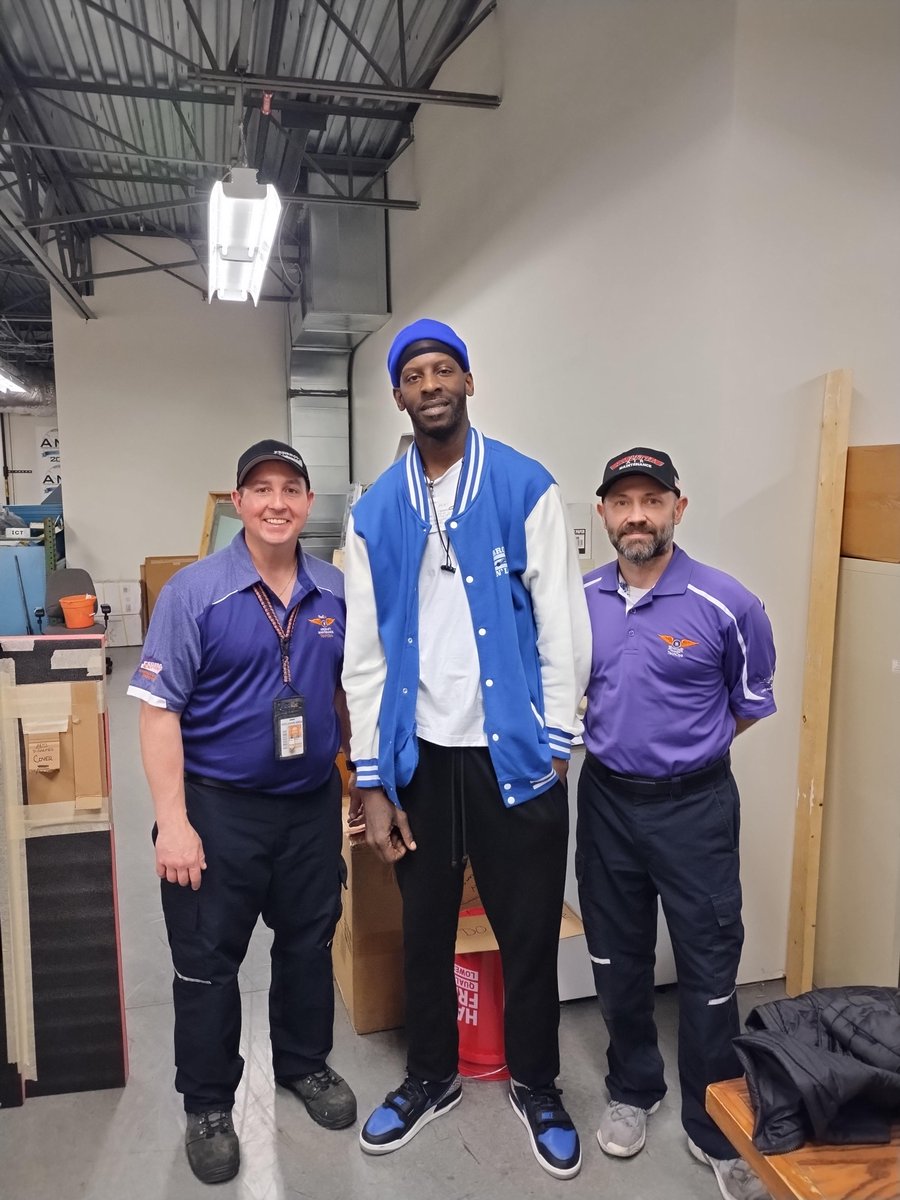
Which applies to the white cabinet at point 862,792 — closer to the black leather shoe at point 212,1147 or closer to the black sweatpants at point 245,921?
the black sweatpants at point 245,921

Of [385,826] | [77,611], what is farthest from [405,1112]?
[77,611]

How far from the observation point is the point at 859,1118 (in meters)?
1.07

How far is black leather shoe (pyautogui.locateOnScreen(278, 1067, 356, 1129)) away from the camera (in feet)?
6.31

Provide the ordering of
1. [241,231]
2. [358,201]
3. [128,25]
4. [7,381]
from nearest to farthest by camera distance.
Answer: [128,25] → [241,231] → [358,201] → [7,381]

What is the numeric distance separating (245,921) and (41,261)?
6374 mm

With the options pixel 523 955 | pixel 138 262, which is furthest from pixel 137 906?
pixel 138 262

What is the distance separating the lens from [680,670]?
1.73m

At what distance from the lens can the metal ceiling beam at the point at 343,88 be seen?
3691mm

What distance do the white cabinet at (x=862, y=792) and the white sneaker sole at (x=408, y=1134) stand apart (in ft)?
3.84

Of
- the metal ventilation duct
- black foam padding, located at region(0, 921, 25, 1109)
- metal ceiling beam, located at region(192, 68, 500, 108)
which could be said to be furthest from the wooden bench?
the metal ventilation duct

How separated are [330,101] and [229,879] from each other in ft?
17.9

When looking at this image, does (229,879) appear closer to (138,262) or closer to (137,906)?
(137,906)

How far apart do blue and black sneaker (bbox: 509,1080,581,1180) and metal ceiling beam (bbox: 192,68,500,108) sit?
13.0ft

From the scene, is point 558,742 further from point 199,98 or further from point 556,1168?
point 199,98
